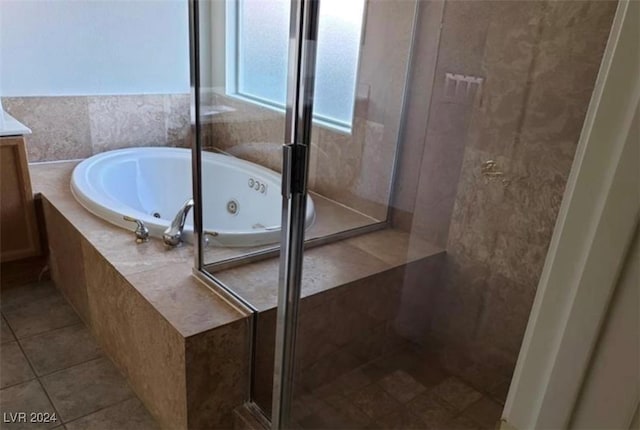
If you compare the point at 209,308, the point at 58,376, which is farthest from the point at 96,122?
the point at 209,308

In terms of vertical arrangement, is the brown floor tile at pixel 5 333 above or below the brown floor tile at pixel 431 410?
below

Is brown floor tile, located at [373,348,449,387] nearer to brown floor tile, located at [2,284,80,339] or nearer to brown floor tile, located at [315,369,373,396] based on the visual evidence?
brown floor tile, located at [315,369,373,396]

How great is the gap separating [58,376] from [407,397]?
1.29 metres

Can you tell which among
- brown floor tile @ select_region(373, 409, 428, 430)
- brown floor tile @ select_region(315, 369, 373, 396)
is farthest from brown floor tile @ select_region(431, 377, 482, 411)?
brown floor tile @ select_region(315, 369, 373, 396)

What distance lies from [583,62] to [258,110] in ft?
4.57

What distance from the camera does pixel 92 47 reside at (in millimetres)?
2689

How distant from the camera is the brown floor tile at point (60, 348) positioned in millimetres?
1866

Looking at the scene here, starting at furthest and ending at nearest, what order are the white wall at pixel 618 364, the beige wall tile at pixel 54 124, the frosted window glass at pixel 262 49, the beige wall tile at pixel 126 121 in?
the beige wall tile at pixel 126 121 < the beige wall tile at pixel 54 124 < the frosted window glass at pixel 262 49 < the white wall at pixel 618 364

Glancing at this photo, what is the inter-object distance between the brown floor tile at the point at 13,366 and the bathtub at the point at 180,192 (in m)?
0.61

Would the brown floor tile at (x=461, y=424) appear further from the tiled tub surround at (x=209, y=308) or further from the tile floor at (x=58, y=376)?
the tile floor at (x=58, y=376)

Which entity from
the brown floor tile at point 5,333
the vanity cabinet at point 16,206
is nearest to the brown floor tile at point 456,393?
the brown floor tile at point 5,333

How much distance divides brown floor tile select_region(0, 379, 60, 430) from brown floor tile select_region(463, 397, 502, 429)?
1404 millimetres

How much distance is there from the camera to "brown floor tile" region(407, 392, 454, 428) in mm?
1733

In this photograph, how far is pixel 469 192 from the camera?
186 centimetres
